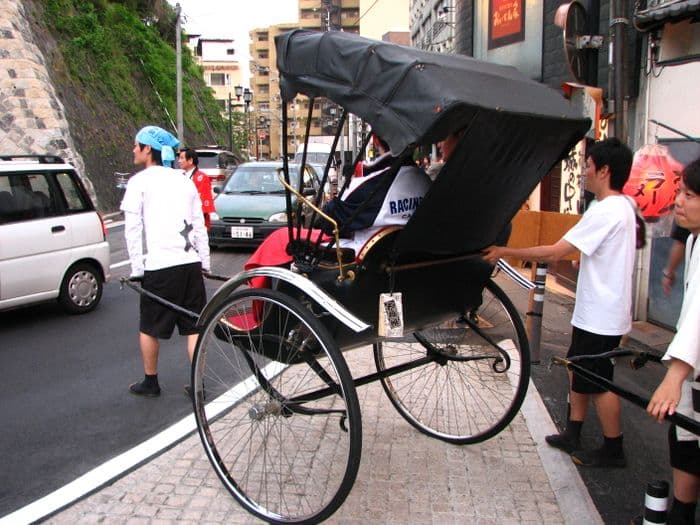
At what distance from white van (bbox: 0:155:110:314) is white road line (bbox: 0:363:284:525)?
335 centimetres

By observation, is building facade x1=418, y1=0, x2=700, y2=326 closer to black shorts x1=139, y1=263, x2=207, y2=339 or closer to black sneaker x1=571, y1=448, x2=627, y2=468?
black sneaker x1=571, y1=448, x2=627, y2=468

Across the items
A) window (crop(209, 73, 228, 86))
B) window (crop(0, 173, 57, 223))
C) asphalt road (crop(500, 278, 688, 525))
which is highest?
window (crop(209, 73, 228, 86))

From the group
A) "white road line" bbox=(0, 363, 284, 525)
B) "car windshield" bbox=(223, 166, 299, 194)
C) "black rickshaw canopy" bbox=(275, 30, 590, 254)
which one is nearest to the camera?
"black rickshaw canopy" bbox=(275, 30, 590, 254)

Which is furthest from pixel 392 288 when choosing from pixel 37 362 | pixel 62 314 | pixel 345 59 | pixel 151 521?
pixel 62 314

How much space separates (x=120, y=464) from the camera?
149 inches

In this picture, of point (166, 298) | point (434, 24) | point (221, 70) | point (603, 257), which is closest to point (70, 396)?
point (166, 298)

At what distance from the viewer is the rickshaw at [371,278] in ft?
8.71

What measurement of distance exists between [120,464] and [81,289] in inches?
163

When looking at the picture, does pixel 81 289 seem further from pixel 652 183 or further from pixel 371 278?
pixel 652 183

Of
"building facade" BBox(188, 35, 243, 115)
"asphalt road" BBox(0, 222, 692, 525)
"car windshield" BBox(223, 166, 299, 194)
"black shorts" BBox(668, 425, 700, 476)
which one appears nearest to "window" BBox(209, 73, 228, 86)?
"building facade" BBox(188, 35, 243, 115)

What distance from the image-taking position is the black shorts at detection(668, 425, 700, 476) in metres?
2.67

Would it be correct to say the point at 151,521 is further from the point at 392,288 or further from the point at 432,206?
the point at 432,206

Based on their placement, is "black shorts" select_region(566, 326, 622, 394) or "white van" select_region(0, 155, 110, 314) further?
"white van" select_region(0, 155, 110, 314)

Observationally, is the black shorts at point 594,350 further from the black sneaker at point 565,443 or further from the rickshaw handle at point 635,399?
the rickshaw handle at point 635,399
